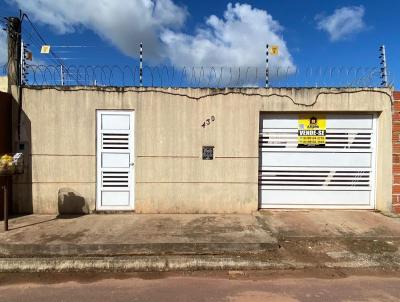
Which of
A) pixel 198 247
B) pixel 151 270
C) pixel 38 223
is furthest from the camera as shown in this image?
pixel 38 223

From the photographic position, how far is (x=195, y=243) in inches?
209

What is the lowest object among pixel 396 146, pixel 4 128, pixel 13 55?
pixel 396 146

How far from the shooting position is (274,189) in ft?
25.8

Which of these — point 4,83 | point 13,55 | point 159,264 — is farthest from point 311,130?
point 4,83

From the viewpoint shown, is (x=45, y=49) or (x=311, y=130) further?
(x=311, y=130)

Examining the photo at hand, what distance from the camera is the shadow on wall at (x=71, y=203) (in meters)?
7.36

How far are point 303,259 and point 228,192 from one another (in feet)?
8.83

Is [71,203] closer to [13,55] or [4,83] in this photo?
[4,83]

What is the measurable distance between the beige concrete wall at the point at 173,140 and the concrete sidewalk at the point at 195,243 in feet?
2.30

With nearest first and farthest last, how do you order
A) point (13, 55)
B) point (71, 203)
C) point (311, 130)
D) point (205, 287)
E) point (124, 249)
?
point (205, 287)
point (124, 249)
point (13, 55)
point (71, 203)
point (311, 130)

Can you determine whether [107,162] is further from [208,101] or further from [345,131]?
[345,131]

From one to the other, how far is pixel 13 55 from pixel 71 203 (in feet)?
11.6

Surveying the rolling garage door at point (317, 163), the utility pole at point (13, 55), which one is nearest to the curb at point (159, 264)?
the rolling garage door at point (317, 163)

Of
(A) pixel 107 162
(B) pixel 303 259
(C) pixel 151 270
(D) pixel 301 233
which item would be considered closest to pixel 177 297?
(C) pixel 151 270
